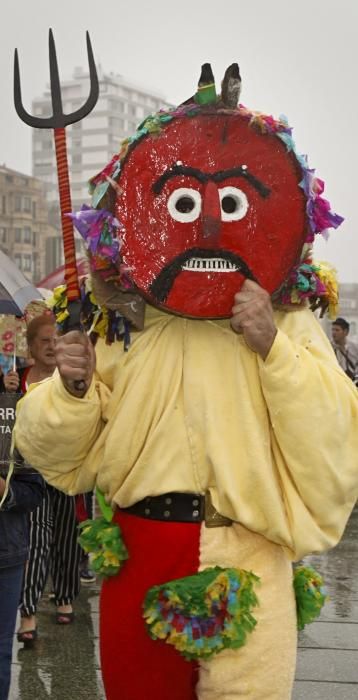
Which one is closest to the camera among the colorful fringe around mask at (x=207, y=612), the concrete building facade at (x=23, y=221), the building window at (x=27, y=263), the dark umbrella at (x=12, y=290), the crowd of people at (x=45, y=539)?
the colorful fringe around mask at (x=207, y=612)

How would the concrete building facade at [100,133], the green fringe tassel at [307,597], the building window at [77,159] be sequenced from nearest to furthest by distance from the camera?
the green fringe tassel at [307,597], the concrete building facade at [100,133], the building window at [77,159]

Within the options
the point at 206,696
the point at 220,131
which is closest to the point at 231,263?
the point at 220,131

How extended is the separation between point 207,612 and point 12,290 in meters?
2.04

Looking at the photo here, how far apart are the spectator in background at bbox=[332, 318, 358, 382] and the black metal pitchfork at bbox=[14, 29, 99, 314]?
8742 mm

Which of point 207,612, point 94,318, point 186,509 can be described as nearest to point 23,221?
point 94,318

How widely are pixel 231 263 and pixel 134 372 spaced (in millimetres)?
407

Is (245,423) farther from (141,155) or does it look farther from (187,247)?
(141,155)

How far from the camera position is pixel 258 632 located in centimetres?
286

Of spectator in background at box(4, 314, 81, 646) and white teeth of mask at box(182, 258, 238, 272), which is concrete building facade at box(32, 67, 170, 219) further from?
white teeth of mask at box(182, 258, 238, 272)

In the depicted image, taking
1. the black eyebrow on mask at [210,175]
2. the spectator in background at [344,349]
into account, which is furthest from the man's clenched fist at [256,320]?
the spectator in background at [344,349]

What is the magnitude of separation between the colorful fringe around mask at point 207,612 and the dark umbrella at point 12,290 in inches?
71.3

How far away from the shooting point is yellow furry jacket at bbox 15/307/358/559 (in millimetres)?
2840

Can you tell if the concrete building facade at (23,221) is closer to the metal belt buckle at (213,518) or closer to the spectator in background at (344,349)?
the spectator in background at (344,349)

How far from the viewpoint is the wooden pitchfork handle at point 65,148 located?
2.95 meters
